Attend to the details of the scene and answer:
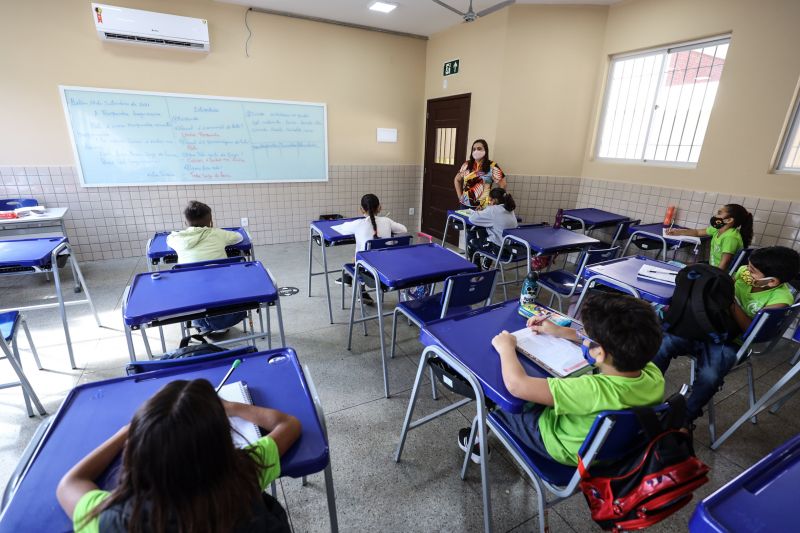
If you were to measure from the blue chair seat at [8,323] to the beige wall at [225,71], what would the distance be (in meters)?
2.95

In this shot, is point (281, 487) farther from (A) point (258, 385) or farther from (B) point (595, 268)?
(B) point (595, 268)

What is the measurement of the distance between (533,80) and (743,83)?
1959mm

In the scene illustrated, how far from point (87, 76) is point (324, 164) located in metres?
2.68

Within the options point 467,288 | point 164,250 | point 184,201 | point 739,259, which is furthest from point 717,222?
point 184,201

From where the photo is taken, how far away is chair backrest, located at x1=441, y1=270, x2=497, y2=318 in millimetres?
2070

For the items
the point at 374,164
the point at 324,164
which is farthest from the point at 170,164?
the point at 374,164

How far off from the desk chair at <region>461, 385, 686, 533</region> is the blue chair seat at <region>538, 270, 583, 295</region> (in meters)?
1.65

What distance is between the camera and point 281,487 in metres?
1.68

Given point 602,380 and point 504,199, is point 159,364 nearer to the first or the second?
point 602,380

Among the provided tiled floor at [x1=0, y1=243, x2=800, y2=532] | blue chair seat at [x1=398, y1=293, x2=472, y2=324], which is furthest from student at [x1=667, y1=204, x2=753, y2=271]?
blue chair seat at [x1=398, y1=293, x2=472, y2=324]

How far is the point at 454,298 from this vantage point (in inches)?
84.4

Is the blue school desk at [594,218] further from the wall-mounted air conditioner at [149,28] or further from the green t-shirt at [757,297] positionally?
the wall-mounted air conditioner at [149,28]

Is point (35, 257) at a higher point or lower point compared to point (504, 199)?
lower

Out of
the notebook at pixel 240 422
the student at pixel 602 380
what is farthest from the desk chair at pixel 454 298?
the notebook at pixel 240 422
